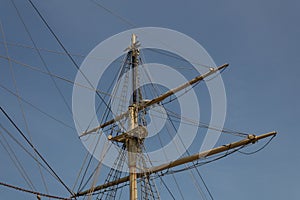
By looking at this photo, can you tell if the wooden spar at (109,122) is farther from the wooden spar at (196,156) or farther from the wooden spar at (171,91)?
the wooden spar at (196,156)

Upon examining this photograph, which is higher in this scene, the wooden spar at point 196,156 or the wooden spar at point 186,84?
the wooden spar at point 186,84

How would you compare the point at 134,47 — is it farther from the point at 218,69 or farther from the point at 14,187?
the point at 14,187

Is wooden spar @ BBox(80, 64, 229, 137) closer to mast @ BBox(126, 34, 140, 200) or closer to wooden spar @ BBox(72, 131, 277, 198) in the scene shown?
mast @ BBox(126, 34, 140, 200)

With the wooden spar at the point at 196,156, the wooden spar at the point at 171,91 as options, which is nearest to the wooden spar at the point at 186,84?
the wooden spar at the point at 171,91

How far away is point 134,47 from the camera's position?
23375 mm

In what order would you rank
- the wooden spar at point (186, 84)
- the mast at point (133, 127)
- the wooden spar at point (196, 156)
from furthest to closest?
the wooden spar at point (186, 84), the wooden spar at point (196, 156), the mast at point (133, 127)

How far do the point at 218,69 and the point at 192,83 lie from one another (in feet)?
4.86

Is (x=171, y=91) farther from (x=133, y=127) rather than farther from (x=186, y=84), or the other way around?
(x=133, y=127)

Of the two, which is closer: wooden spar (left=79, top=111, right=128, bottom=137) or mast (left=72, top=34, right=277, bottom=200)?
mast (left=72, top=34, right=277, bottom=200)

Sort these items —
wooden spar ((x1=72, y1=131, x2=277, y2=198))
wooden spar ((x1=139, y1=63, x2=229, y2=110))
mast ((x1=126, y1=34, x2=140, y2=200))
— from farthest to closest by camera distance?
wooden spar ((x1=139, y1=63, x2=229, y2=110)) < wooden spar ((x1=72, y1=131, x2=277, y2=198)) < mast ((x1=126, y1=34, x2=140, y2=200))

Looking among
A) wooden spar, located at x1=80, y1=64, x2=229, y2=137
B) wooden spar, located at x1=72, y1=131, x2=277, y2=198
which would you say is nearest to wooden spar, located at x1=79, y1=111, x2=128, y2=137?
wooden spar, located at x1=80, y1=64, x2=229, y2=137

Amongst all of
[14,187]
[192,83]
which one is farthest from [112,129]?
[14,187]

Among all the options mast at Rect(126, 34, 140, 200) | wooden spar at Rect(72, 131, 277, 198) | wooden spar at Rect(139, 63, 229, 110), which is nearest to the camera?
mast at Rect(126, 34, 140, 200)

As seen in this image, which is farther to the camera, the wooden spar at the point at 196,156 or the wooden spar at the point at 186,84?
the wooden spar at the point at 186,84
